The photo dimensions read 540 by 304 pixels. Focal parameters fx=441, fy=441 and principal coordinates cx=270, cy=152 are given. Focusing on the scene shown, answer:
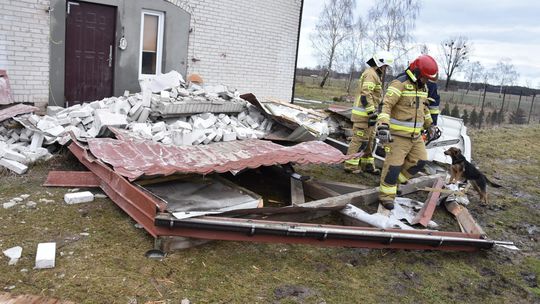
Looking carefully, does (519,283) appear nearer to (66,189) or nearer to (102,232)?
(102,232)

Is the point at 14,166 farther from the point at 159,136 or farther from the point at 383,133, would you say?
the point at 383,133

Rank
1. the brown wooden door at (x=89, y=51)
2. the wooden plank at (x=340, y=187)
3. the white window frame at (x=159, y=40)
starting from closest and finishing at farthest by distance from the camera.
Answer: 1. the wooden plank at (x=340, y=187)
2. the brown wooden door at (x=89, y=51)
3. the white window frame at (x=159, y=40)

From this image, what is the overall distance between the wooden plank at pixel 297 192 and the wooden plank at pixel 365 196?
301 mm

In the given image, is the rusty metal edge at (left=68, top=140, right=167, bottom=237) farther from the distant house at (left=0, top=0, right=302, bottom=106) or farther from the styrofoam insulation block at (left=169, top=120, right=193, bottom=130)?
the distant house at (left=0, top=0, right=302, bottom=106)

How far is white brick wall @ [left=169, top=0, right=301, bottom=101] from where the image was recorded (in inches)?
378

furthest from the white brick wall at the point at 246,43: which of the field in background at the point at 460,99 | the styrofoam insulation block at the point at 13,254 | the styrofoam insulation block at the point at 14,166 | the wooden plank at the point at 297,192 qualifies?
the field in background at the point at 460,99

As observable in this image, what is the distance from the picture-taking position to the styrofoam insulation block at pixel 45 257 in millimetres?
3385

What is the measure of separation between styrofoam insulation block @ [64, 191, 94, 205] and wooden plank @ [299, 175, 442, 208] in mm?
2295

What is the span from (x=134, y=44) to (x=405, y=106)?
18.4 ft

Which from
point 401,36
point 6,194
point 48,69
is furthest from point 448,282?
point 401,36

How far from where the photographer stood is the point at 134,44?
8.62 metres

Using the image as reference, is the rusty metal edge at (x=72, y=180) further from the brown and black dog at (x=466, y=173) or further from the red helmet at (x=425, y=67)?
the brown and black dog at (x=466, y=173)

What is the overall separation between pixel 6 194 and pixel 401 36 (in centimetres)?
3065

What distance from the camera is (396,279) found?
152 inches
